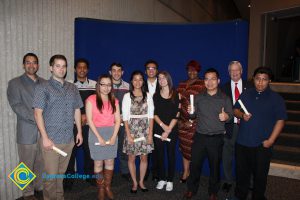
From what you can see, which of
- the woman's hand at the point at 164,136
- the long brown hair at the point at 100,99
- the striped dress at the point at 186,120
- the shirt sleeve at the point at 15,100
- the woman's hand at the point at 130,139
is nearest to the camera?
the shirt sleeve at the point at 15,100

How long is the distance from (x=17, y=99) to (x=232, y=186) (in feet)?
9.46

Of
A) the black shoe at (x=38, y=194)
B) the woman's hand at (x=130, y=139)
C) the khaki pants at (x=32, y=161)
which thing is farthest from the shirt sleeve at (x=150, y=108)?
the black shoe at (x=38, y=194)

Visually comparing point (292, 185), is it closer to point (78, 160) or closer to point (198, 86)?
point (198, 86)

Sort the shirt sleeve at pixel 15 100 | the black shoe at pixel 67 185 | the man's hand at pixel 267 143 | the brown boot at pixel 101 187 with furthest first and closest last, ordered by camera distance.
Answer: the black shoe at pixel 67 185 < the brown boot at pixel 101 187 < the shirt sleeve at pixel 15 100 < the man's hand at pixel 267 143

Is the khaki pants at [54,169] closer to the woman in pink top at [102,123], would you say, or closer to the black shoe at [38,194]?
the woman in pink top at [102,123]

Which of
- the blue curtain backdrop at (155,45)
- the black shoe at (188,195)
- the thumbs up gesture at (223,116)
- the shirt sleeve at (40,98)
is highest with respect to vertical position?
the blue curtain backdrop at (155,45)

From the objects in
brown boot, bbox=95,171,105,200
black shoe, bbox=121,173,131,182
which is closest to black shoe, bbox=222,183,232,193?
black shoe, bbox=121,173,131,182

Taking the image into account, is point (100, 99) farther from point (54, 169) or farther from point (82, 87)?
point (54, 169)

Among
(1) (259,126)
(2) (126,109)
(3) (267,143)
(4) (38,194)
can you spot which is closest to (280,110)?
(1) (259,126)

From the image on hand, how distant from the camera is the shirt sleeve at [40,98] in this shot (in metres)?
2.47

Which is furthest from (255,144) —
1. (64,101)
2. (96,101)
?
(64,101)

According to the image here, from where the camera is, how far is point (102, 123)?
297 cm

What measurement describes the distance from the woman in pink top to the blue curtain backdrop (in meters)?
0.97

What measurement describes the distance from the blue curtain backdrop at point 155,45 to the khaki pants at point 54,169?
1.18 metres
